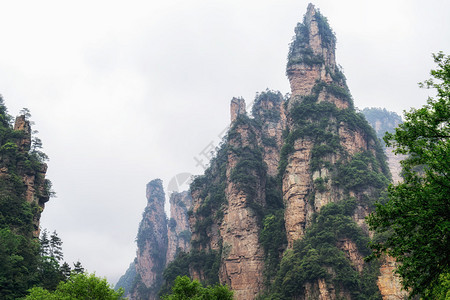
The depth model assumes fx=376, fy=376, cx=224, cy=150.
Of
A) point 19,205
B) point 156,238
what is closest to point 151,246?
point 156,238

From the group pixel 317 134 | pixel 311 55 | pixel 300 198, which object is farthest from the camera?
pixel 311 55

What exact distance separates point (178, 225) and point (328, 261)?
302 feet

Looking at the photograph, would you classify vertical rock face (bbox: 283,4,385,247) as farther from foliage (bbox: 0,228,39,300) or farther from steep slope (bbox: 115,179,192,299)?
steep slope (bbox: 115,179,192,299)

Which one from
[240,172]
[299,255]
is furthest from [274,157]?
[299,255]

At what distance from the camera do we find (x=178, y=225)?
454 ft

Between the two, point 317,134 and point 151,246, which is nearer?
point 317,134

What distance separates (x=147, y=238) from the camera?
138 metres

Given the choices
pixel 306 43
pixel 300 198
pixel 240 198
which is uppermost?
pixel 306 43

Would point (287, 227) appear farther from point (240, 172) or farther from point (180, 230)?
point (180, 230)

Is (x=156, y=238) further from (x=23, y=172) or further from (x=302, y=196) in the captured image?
(x=23, y=172)

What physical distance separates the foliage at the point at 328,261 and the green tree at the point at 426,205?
3643 centimetres

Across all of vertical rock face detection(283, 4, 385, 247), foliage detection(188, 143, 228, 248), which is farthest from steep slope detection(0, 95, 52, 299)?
vertical rock face detection(283, 4, 385, 247)

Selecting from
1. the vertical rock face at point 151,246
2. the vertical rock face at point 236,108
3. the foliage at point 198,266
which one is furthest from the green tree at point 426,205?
the vertical rock face at point 151,246

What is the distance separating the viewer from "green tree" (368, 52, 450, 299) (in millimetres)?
15117
